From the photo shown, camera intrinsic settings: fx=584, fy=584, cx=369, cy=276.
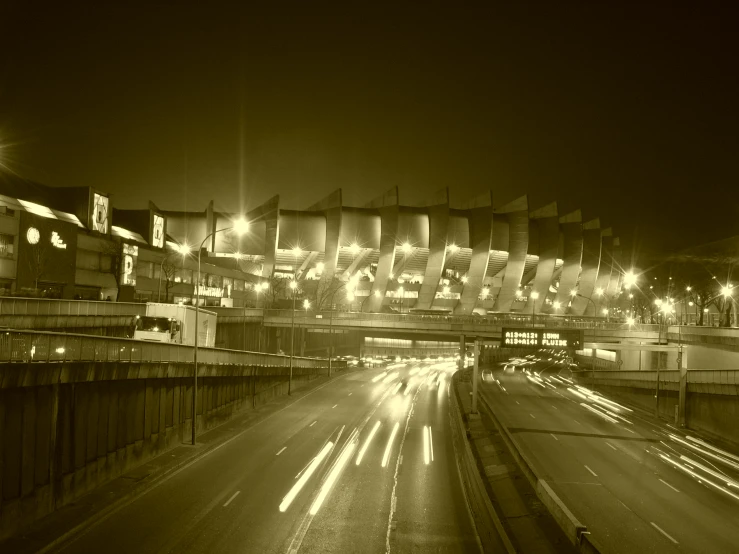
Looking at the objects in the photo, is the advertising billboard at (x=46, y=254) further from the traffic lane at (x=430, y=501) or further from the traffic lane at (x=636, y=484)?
the traffic lane at (x=636, y=484)

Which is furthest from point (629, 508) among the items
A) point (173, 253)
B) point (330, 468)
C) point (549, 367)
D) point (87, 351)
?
point (549, 367)

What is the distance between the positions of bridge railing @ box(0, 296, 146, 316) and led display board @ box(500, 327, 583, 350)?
25.5 meters

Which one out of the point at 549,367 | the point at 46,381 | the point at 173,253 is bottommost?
the point at 549,367

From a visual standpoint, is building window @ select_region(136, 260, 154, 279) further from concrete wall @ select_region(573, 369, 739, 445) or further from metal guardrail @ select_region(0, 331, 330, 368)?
concrete wall @ select_region(573, 369, 739, 445)

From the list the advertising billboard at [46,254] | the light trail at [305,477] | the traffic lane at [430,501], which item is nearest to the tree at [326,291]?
the advertising billboard at [46,254]

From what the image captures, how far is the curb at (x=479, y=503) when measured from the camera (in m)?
15.0

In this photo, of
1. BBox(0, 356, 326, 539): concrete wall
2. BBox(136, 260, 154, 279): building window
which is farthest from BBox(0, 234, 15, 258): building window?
BBox(0, 356, 326, 539): concrete wall

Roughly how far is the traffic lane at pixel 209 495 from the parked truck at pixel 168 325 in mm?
8812

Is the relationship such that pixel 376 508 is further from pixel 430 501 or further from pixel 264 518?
pixel 264 518

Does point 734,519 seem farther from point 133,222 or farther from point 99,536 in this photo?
point 133,222

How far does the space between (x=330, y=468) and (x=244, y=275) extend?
8933cm

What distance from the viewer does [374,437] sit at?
31.1 m

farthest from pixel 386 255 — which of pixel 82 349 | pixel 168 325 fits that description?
pixel 82 349

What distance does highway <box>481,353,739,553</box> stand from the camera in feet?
57.6
